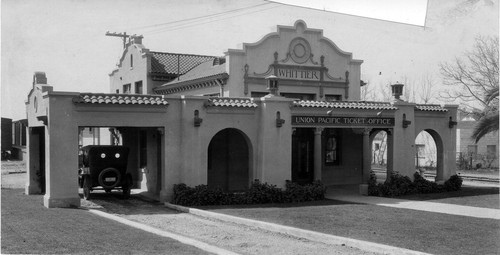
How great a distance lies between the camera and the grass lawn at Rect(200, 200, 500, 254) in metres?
11.8

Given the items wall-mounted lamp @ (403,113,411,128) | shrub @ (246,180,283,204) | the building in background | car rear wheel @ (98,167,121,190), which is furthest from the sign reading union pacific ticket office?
the building in background

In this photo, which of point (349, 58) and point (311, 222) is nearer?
point (311, 222)

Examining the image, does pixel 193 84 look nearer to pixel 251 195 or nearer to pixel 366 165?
pixel 251 195

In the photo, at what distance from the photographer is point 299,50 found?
1007 inches

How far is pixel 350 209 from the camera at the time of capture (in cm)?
1783

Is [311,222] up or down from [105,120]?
down

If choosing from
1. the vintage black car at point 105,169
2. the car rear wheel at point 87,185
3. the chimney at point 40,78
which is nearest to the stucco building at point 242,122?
the chimney at point 40,78

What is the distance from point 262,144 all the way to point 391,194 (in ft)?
19.0

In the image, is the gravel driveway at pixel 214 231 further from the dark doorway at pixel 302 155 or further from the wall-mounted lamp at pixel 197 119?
the dark doorway at pixel 302 155

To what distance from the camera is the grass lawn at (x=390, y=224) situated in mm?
11750

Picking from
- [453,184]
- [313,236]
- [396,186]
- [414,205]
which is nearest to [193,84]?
[396,186]

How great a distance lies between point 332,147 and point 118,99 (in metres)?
12.2

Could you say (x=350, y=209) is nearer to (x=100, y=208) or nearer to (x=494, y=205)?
(x=494, y=205)

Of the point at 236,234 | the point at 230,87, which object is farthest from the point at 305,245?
the point at 230,87
